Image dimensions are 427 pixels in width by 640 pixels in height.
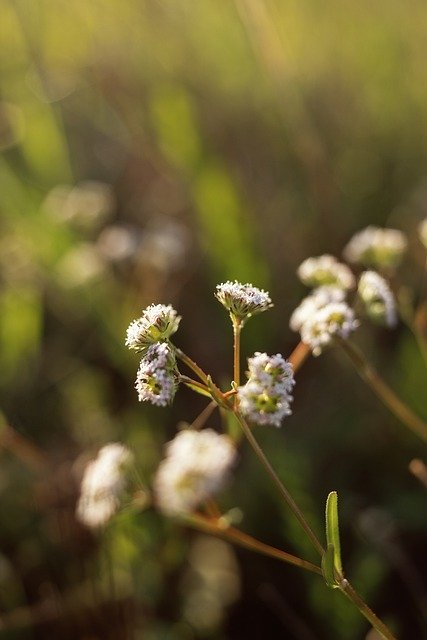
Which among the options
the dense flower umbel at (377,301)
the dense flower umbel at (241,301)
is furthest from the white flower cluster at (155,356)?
the dense flower umbel at (377,301)

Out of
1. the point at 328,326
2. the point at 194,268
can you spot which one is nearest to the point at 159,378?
the point at 328,326

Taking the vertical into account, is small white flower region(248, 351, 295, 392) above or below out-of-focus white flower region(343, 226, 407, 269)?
below

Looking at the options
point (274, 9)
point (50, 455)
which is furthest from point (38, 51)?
point (50, 455)

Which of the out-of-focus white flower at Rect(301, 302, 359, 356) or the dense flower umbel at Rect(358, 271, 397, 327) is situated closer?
the out-of-focus white flower at Rect(301, 302, 359, 356)

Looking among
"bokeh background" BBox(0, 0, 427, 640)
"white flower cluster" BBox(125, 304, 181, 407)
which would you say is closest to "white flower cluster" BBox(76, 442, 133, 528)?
"bokeh background" BBox(0, 0, 427, 640)

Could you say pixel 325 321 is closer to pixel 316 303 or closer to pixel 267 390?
pixel 316 303

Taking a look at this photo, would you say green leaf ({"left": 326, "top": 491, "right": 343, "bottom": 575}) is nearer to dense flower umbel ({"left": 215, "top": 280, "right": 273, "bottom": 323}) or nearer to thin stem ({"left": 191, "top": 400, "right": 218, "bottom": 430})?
thin stem ({"left": 191, "top": 400, "right": 218, "bottom": 430})

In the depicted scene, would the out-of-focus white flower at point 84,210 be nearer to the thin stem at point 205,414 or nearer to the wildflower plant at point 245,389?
the wildflower plant at point 245,389
